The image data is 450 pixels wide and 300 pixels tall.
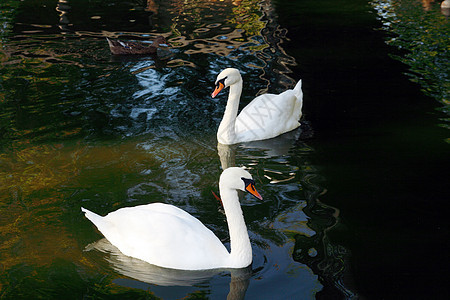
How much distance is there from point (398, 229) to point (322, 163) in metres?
1.93

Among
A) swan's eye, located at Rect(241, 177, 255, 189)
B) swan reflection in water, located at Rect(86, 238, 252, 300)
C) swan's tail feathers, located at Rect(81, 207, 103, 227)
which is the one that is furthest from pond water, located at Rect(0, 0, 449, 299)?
swan's eye, located at Rect(241, 177, 255, 189)

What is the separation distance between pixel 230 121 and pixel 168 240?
3576mm

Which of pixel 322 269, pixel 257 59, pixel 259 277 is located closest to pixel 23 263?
pixel 259 277

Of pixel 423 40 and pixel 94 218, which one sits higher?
pixel 94 218

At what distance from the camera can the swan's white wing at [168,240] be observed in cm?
562

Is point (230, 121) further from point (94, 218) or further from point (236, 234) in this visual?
point (236, 234)

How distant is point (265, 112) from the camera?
920 centimetres

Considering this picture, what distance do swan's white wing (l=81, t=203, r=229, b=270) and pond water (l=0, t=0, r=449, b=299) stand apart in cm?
13

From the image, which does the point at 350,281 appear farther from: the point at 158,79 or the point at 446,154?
the point at 158,79

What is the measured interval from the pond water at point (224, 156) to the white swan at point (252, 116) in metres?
0.17

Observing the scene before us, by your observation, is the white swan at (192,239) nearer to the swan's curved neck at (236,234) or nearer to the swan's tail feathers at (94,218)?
the swan's curved neck at (236,234)

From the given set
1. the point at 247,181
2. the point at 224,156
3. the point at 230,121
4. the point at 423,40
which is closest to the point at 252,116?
the point at 230,121

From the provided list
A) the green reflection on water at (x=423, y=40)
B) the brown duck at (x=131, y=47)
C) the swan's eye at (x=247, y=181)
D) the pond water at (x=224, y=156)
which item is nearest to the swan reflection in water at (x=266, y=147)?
the pond water at (x=224, y=156)

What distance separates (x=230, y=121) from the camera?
29.3ft
